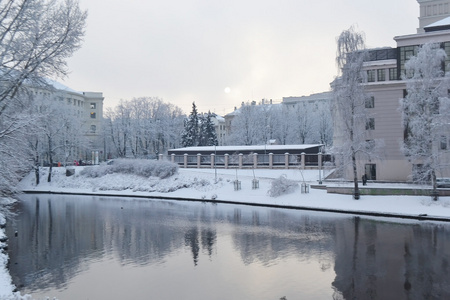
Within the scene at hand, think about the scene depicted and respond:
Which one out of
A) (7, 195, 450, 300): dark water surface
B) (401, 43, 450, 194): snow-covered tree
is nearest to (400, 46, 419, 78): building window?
(401, 43, 450, 194): snow-covered tree

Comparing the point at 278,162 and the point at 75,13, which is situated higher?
the point at 75,13

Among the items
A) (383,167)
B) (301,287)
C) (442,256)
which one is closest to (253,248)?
(301,287)

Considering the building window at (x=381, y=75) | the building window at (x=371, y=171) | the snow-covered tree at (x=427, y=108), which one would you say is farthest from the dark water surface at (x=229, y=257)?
the building window at (x=381, y=75)

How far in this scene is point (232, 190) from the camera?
4606 centimetres

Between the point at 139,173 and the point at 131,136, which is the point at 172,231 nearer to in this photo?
the point at 139,173

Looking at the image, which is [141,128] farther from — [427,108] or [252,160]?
[427,108]

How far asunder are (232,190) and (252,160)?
395 inches

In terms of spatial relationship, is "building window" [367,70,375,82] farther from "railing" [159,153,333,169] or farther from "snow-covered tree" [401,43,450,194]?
"railing" [159,153,333,169]

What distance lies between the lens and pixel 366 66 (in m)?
42.9

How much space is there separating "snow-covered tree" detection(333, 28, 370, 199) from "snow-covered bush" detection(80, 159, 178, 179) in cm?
2501

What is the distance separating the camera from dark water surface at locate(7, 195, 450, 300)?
1570cm

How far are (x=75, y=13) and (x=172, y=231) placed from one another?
1823 centimetres

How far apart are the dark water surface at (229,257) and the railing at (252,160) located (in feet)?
56.3

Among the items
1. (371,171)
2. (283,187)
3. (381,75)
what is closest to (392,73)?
(381,75)
